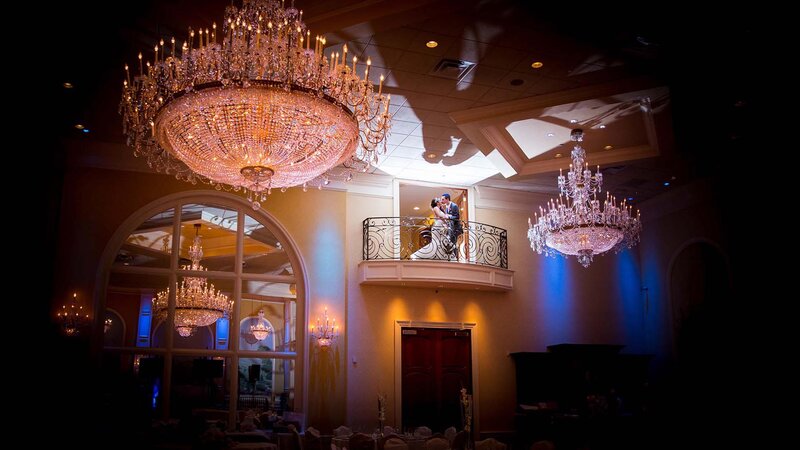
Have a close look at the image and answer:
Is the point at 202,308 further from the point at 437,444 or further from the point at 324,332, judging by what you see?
the point at 437,444

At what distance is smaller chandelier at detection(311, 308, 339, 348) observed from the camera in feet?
40.9

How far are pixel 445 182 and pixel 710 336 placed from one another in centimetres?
621

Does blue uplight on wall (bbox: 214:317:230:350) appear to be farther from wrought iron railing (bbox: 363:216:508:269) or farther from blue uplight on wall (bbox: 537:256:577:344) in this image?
blue uplight on wall (bbox: 537:256:577:344)

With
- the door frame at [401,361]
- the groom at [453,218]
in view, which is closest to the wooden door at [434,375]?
the door frame at [401,361]

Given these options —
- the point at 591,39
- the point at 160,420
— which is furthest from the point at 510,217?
the point at 160,420

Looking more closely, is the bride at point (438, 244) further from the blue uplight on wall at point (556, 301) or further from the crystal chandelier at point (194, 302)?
the crystal chandelier at point (194, 302)

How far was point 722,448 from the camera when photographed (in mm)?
9656

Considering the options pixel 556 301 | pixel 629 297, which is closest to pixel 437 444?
pixel 556 301

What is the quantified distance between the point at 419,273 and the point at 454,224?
4.58 ft

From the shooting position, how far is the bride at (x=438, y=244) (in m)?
13.5

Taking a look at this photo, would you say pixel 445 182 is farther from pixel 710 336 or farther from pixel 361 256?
pixel 710 336

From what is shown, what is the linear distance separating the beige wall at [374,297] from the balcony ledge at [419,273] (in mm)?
379

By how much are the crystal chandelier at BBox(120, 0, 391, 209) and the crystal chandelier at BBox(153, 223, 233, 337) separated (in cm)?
544

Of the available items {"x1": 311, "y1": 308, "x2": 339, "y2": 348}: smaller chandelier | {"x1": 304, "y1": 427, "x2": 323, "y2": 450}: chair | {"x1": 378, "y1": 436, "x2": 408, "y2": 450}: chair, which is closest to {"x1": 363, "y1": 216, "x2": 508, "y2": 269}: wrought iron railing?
{"x1": 311, "y1": 308, "x2": 339, "y2": 348}: smaller chandelier
